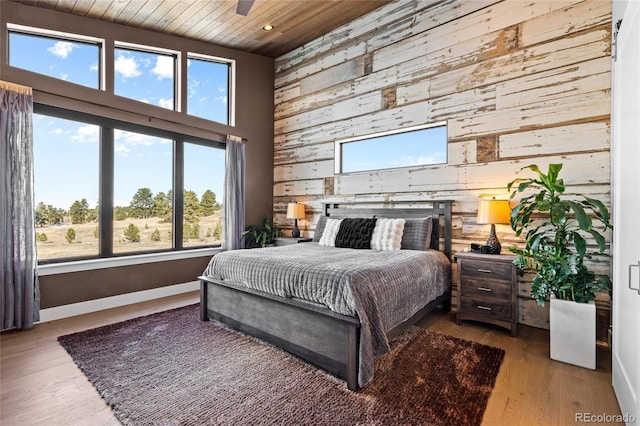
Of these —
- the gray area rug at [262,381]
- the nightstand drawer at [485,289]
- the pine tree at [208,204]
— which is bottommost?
the gray area rug at [262,381]

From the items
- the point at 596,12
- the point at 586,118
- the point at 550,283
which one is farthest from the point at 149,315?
the point at 596,12

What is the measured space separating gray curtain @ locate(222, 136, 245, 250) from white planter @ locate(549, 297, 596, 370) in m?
4.02

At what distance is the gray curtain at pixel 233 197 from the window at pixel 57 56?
1.83 m

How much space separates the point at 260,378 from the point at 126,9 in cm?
408

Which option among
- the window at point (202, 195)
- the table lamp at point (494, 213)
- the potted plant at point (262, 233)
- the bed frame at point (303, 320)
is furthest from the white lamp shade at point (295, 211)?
the table lamp at point (494, 213)

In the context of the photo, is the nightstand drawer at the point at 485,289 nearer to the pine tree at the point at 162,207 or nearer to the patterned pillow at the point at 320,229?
the patterned pillow at the point at 320,229

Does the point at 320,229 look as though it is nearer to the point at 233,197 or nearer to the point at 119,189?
the point at 233,197

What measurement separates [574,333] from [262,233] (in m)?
3.99

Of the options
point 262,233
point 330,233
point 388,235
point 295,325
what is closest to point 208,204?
point 262,233

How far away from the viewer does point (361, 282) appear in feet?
6.88

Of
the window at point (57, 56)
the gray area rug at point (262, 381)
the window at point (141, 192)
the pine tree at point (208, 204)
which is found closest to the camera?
the gray area rug at point (262, 381)

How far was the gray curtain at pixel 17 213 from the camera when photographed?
291cm

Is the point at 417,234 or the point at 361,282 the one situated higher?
the point at 417,234

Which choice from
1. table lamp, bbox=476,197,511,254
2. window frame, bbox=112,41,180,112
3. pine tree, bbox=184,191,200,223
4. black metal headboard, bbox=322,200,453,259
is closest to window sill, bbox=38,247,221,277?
pine tree, bbox=184,191,200,223
